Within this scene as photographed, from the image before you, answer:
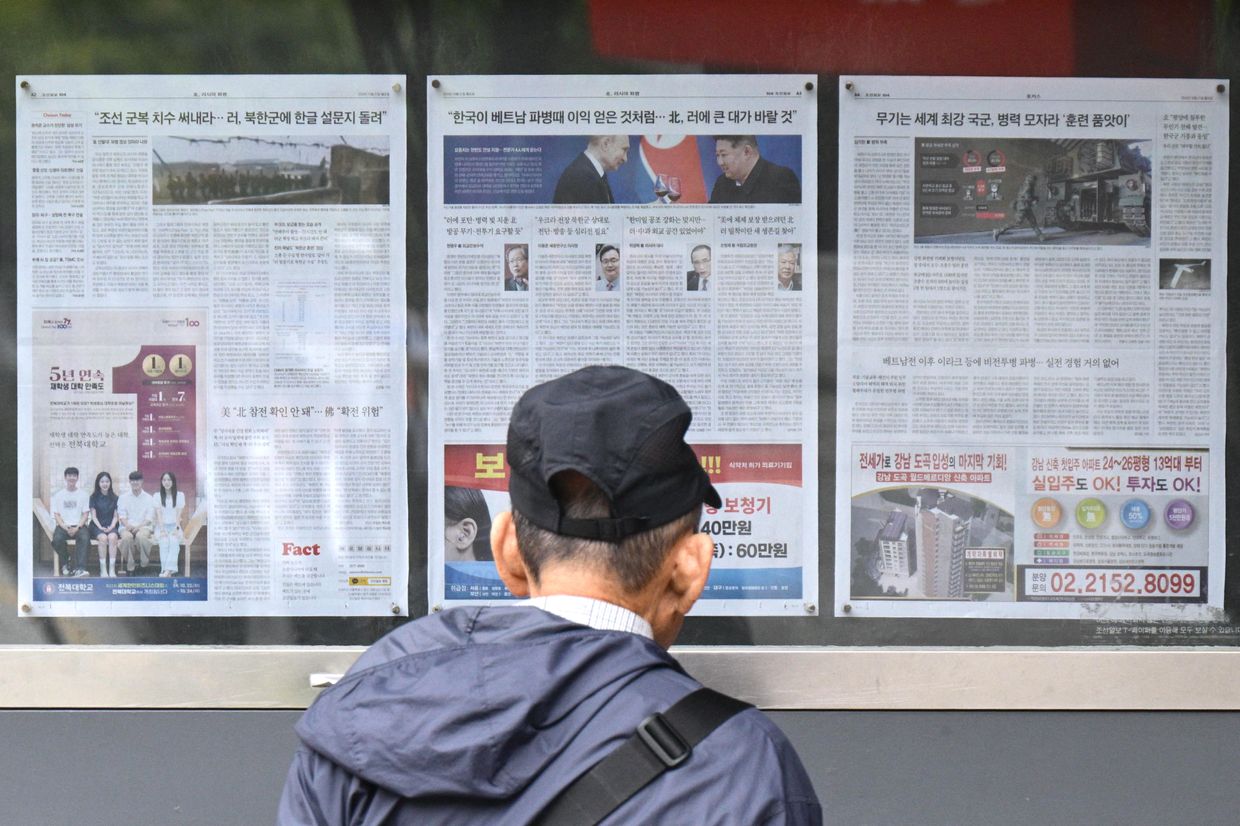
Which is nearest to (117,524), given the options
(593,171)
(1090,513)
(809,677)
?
(593,171)

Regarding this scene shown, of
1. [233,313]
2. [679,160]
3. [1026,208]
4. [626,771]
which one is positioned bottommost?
[626,771]

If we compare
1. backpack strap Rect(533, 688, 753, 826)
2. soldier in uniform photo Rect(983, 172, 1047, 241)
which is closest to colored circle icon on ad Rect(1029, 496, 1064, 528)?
soldier in uniform photo Rect(983, 172, 1047, 241)

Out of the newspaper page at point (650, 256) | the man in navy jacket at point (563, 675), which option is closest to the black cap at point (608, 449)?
the man in navy jacket at point (563, 675)

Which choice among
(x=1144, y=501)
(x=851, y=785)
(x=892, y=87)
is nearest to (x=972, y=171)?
(x=892, y=87)

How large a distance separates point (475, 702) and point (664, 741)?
0.20 metres

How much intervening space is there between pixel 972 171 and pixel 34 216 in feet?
7.94

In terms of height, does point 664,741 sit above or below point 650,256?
below

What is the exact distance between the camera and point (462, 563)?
296cm

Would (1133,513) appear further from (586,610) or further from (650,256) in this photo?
(586,610)

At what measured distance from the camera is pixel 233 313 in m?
2.95

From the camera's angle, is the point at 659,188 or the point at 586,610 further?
the point at 659,188

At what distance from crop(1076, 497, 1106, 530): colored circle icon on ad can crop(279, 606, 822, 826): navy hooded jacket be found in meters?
1.94

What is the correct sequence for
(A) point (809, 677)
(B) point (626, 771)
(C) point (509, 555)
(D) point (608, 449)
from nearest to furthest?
(B) point (626, 771)
(D) point (608, 449)
(C) point (509, 555)
(A) point (809, 677)

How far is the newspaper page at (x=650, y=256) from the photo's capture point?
2.93m
